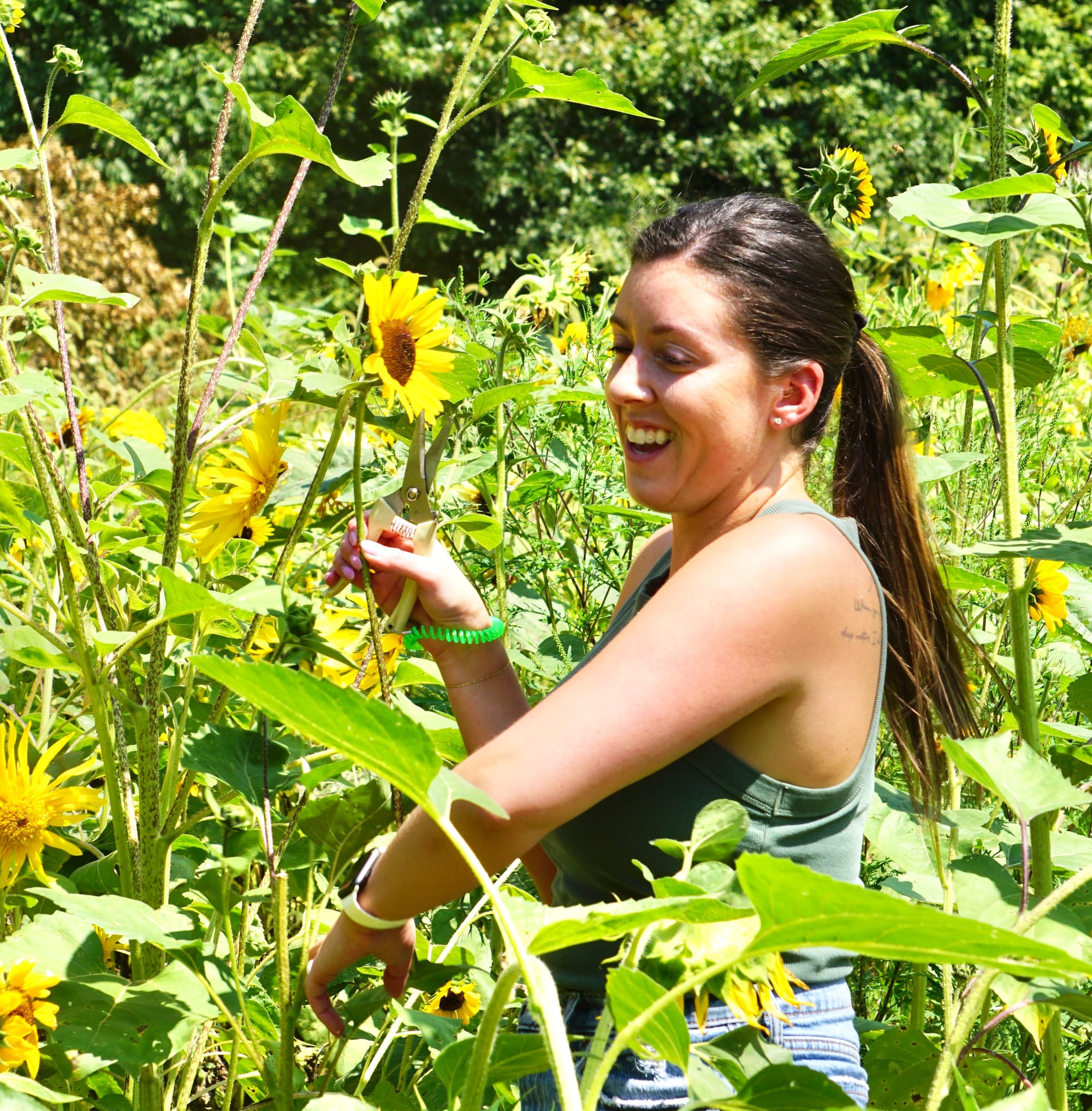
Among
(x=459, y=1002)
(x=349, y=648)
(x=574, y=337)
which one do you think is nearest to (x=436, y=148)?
(x=349, y=648)

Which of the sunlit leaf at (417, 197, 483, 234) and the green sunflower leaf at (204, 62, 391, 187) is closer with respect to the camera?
the green sunflower leaf at (204, 62, 391, 187)

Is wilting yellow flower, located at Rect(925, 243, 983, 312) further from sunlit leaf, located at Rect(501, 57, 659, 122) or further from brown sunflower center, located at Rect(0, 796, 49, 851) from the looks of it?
brown sunflower center, located at Rect(0, 796, 49, 851)

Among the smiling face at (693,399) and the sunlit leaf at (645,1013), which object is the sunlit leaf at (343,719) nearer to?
the sunlit leaf at (645,1013)

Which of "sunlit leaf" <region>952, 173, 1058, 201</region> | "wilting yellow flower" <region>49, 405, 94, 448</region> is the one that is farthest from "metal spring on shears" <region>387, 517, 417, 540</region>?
"wilting yellow flower" <region>49, 405, 94, 448</region>

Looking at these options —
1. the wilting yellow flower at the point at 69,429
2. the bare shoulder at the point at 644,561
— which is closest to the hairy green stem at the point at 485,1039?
the bare shoulder at the point at 644,561

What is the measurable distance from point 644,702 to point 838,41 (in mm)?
629

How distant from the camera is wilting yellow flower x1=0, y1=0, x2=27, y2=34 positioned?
109 centimetres

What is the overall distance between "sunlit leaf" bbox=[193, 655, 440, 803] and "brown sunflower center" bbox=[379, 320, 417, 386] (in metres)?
0.49

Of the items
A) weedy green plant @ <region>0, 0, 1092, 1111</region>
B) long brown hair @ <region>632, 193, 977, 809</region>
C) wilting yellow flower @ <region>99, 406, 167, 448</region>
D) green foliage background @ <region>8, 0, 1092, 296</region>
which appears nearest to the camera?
weedy green plant @ <region>0, 0, 1092, 1111</region>

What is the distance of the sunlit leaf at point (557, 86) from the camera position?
99 centimetres

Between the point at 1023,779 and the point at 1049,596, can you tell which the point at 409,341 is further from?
the point at 1049,596

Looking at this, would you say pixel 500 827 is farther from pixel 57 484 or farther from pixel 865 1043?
pixel 865 1043

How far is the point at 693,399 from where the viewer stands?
3.76 feet

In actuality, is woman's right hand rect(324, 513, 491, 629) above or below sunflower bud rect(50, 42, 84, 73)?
below
